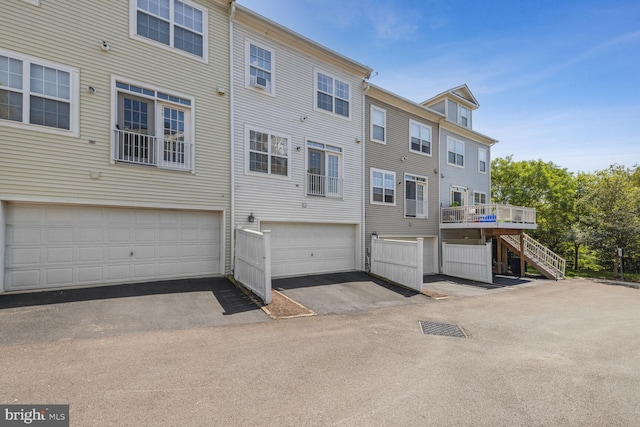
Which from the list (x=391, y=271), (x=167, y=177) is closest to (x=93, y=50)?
(x=167, y=177)

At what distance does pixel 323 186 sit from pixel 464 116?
1304 cm

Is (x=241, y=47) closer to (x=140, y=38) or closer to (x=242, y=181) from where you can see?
(x=140, y=38)

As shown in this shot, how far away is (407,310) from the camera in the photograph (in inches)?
329

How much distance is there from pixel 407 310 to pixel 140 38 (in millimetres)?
10852

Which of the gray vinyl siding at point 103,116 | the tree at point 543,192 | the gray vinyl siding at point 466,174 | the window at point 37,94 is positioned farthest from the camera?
the tree at point 543,192

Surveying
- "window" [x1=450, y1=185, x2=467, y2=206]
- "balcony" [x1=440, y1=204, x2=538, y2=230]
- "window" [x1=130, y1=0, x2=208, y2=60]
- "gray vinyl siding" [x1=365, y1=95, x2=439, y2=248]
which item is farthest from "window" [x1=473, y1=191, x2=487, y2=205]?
"window" [x1=130, y1=0, x2=208, y2=60]

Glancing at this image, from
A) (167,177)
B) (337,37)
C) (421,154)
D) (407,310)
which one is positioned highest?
(337,37)

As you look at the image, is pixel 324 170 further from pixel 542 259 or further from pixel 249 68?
pixel 542 259

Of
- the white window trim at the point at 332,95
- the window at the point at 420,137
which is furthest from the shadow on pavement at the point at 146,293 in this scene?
the window at the point at 420,137

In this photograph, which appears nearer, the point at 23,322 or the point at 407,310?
the point at 23,322

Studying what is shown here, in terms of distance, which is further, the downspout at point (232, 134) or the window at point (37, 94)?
the downspout at point (232, 134)

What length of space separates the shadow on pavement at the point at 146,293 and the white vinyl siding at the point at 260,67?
6838 millimetres

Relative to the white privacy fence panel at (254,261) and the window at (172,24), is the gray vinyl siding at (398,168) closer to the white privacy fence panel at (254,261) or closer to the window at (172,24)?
the white privacy fence panel at (254,261)

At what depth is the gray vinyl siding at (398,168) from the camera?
13812 mm
